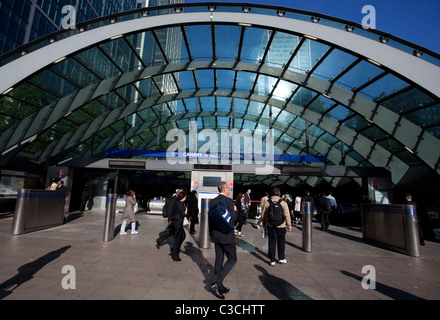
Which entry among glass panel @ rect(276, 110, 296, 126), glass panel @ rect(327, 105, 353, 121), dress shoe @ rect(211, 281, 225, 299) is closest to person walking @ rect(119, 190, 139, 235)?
dress shoe @ rect(211, 281, 225, 299)

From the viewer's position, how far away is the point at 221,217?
11.4ft

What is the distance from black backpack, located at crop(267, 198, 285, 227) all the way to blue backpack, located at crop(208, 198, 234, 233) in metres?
1.63

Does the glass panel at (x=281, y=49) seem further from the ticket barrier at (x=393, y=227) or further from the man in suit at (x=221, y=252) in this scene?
the man in suit at (x=221, y=252)

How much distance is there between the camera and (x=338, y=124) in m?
15.3

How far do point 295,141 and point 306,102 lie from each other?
4.83m

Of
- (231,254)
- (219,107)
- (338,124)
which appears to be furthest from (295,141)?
(231,254)

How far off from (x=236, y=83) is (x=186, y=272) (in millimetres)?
14260

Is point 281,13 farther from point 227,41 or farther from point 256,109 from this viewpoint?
point 256,109

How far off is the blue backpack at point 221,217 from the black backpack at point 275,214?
5.35 ft

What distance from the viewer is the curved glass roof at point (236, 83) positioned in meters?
10.1

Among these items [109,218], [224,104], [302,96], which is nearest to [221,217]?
[109,218]

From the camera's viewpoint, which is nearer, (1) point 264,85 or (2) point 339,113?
(2) point 339,113

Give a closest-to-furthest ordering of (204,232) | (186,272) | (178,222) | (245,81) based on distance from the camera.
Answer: (186,272), (178,222), (204,232), (245,81)

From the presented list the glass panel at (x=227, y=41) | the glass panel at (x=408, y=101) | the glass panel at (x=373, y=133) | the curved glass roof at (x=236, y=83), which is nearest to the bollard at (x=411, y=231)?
the curved glass roof at (x=236, y=83)
